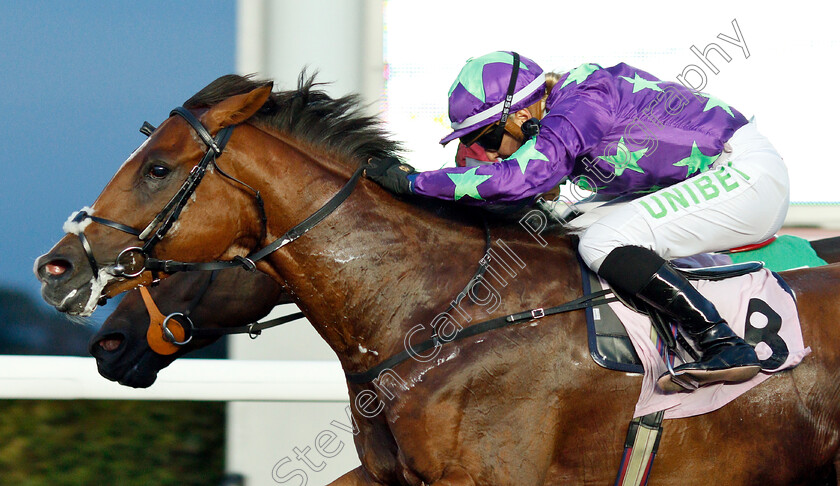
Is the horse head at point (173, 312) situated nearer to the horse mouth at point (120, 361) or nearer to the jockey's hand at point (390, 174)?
the horse mouth at point (120, 361)

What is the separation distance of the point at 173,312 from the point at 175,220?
0.83 metres

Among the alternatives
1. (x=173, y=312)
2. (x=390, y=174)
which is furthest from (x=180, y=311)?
(x=390, y=174)

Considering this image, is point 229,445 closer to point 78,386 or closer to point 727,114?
point 78,386

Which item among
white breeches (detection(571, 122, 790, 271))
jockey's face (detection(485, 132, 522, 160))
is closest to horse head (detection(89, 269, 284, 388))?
jockey's face (detection(485, 132, 522, 160))

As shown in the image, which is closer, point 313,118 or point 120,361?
point 313,118

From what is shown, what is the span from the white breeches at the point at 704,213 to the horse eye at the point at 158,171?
4.01 ft

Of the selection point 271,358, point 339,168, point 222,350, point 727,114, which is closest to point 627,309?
point 727,114

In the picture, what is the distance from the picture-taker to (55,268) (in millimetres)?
2268

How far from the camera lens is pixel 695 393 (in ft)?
7.86

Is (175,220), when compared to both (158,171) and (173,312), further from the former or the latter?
(173,312)

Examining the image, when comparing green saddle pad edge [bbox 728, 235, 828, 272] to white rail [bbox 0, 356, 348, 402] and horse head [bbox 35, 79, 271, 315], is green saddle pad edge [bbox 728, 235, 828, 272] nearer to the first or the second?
horse head [bbox 35, 79, 271, 315]

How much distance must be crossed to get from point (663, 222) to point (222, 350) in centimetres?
325

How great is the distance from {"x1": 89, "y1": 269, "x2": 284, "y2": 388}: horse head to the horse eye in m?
0.80

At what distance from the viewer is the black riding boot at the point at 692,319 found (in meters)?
2.27
